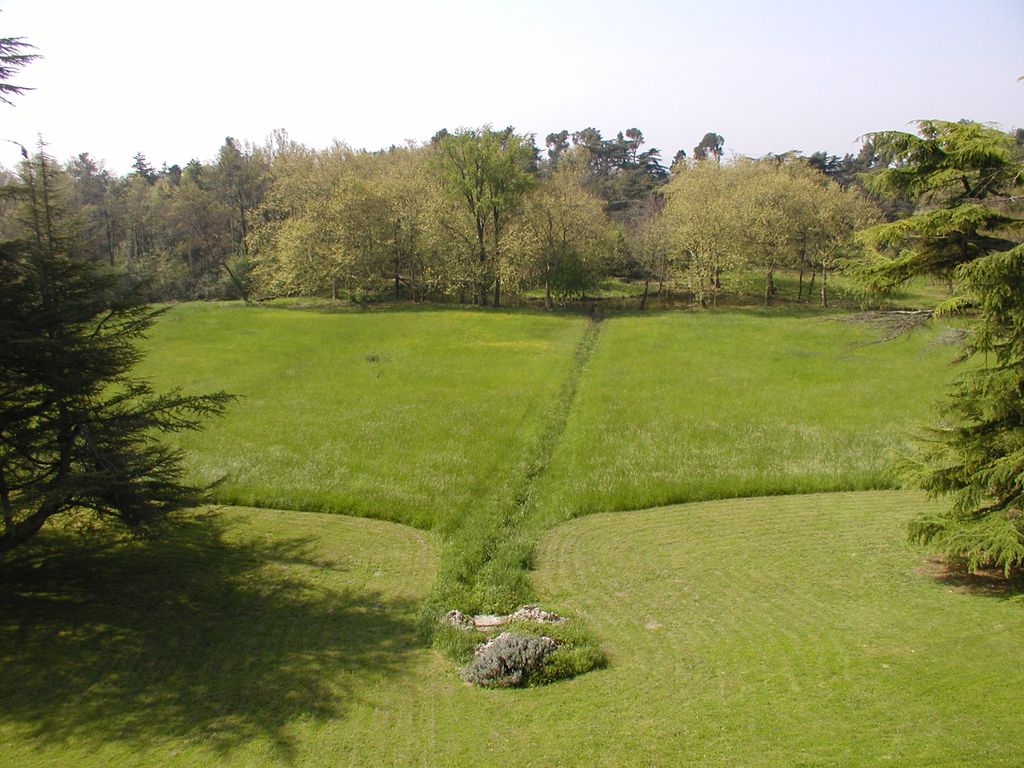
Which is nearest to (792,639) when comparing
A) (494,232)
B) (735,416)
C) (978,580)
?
(978,580)

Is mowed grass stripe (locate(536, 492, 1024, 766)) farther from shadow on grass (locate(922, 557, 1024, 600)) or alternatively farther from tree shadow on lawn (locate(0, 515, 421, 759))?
tree shadow on lawn (locate(0, 515, 421, 759))

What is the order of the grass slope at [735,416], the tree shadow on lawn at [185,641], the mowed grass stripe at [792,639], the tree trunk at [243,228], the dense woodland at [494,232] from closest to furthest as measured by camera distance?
the mowed grass stripe at [792,639] < the tree shadow on lawn at [185,641] < the grass slope at [735,416] < the dense woodland at [494,232] < the tree trunk at [243,228]

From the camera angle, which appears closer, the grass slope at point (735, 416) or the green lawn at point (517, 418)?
the green lawn at point (517, 418)

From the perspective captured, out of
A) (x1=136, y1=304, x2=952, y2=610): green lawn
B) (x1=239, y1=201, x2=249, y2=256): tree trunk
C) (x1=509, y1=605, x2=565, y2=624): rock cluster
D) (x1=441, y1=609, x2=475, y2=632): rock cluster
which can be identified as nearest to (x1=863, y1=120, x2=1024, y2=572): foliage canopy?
(x1=136, y1=304, x2=952, y2=610): green lawn

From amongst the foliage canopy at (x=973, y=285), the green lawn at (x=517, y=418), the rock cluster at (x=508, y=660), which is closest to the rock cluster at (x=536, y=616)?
the green lawn at (x=517, y=418)

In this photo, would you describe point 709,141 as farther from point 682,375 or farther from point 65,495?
point 65,495

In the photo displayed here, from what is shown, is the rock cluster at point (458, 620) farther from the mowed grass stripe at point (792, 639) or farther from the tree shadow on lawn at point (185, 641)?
the mowed grass stripe at point (792, 639)

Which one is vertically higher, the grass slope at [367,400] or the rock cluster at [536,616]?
the grass slope at [367,400]
